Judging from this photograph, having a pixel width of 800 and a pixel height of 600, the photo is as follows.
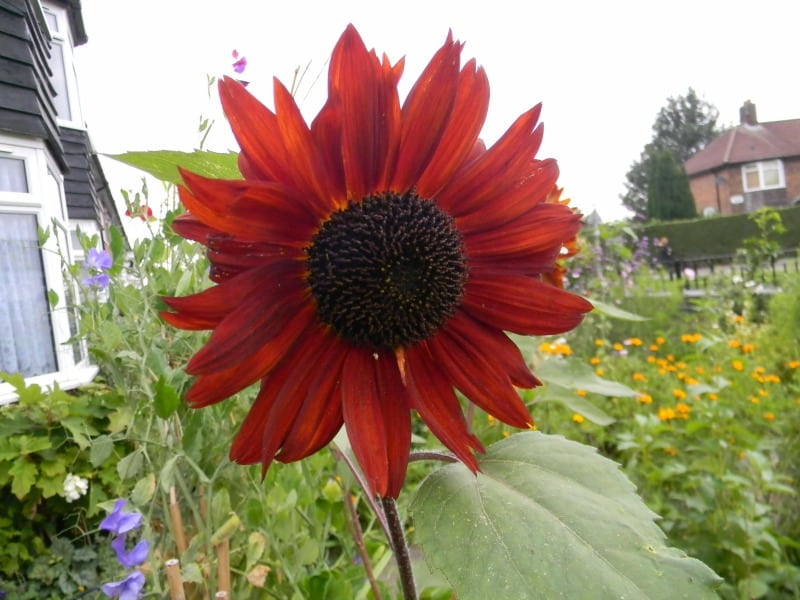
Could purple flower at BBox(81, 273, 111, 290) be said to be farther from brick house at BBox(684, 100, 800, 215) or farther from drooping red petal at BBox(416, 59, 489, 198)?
brick house at BBox(684, 100, 800, 215)

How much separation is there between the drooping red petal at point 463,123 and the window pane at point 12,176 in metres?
2.81

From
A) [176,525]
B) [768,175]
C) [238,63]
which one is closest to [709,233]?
[768,175]

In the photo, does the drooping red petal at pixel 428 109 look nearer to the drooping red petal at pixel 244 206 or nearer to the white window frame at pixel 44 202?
the drooping red petal at pixel 244 206

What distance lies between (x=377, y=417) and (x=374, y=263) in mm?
125

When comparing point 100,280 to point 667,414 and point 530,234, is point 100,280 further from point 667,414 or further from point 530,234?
point 667,414

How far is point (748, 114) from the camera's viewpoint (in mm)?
26516

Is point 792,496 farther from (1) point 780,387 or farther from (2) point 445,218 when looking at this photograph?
(2) point 445,218

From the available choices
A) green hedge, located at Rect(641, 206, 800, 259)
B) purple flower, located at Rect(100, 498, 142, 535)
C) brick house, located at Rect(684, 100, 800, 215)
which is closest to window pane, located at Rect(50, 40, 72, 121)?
purple flower, located at Rect(100, 498, 142, 535)

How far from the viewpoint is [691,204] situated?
2491cm

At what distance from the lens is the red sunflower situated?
1.30 feet

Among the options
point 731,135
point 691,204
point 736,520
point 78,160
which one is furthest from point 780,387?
point 731,135

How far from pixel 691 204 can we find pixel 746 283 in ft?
72.9

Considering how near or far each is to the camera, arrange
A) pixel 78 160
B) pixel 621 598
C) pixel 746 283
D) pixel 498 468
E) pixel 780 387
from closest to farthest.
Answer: pixel 621 598
pixel 498 468
pixel 78 160
pixel 780 387
pixel 746 283

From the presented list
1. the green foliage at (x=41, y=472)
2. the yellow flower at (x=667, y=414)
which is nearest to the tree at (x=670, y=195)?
the yellow flower at (x=667, y=414)
